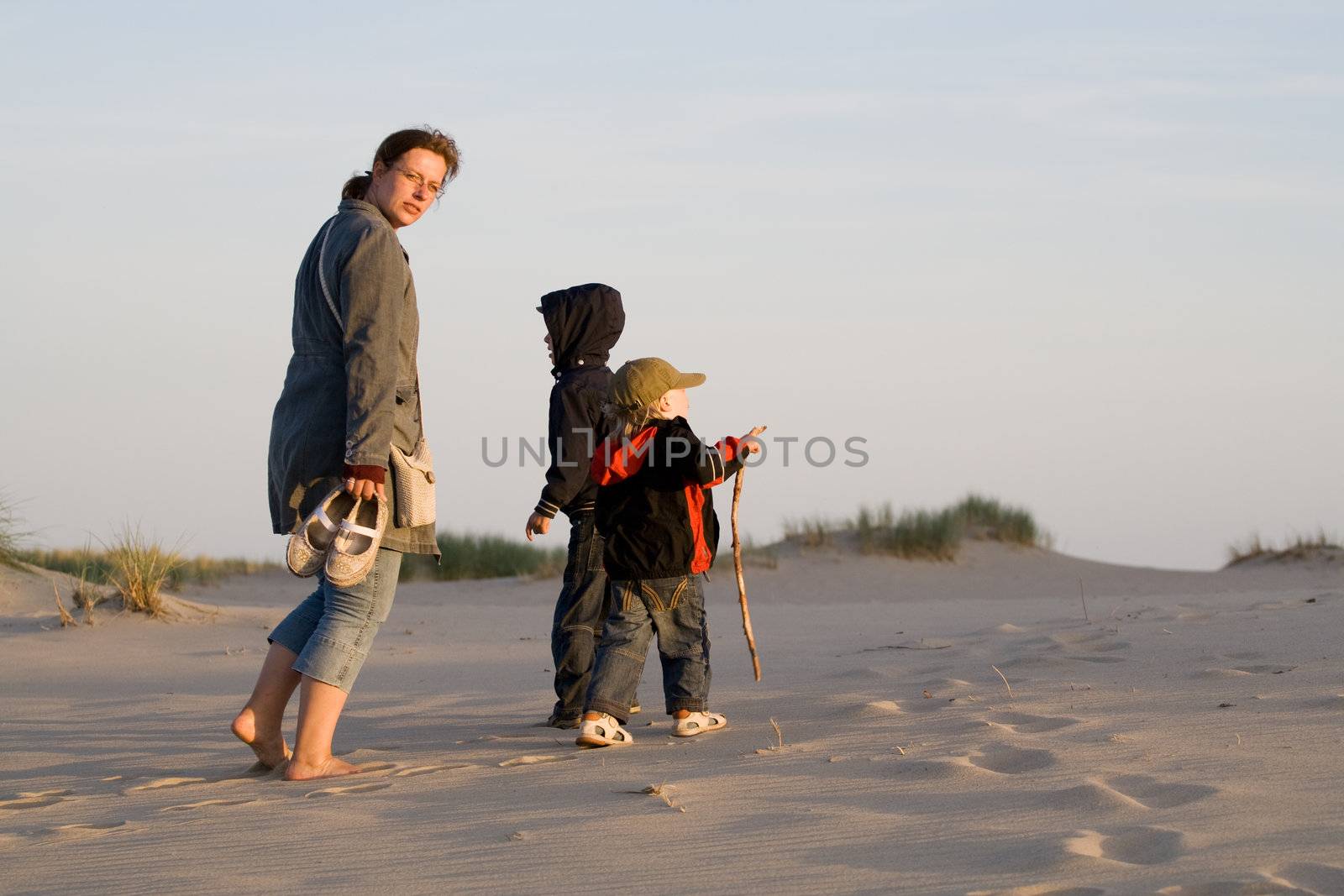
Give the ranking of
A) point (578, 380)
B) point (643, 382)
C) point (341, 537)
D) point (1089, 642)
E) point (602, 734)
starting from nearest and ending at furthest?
point (341, 537)
point (602, 734)
point (643, 382)
point (578, 380)
point (1089, 642)

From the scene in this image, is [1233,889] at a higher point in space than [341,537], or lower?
lower

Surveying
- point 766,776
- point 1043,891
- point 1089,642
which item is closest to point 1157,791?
point 1043,891

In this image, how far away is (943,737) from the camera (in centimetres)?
432

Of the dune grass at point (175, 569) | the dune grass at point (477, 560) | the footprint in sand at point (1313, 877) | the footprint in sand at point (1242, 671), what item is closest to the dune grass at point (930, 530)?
the dune grass at point (477, 560)

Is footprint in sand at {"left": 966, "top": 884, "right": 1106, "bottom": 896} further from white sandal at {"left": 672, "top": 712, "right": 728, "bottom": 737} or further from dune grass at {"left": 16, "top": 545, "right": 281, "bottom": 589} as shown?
dune grass at {"left": 16, "top": 545, "right": 281, "bottom": 589}

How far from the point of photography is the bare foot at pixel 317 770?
13.9 feet

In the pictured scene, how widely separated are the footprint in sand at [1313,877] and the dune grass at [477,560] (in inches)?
527

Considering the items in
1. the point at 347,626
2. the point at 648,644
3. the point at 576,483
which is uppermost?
the point at 576,483

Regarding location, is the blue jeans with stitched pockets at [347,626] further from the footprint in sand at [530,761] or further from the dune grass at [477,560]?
the dune grass at [477,560]

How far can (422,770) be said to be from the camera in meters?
4.35

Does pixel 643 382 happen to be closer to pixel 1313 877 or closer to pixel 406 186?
pixel 406 186

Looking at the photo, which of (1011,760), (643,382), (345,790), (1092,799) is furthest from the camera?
(643,382)

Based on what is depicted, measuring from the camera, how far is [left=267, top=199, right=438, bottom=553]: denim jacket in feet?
13.4

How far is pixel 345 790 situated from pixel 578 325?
223 centimetres
